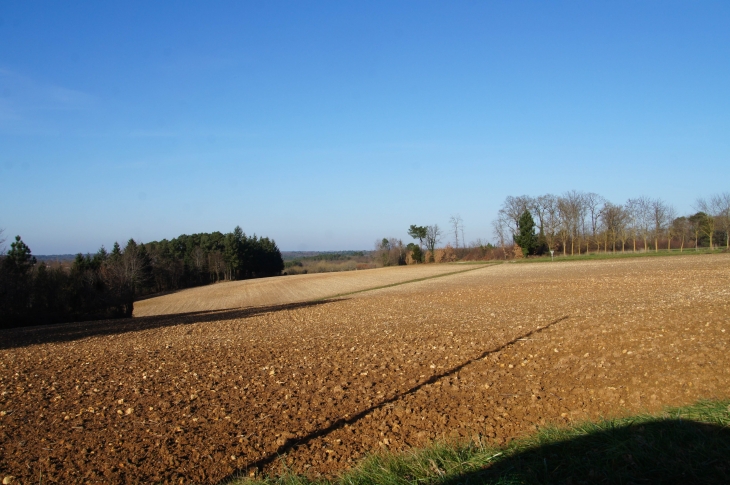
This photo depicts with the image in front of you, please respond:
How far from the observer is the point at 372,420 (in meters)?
6.72

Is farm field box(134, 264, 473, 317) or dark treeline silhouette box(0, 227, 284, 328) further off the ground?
dark treeline silhouette box(0, 227, 284, 328)

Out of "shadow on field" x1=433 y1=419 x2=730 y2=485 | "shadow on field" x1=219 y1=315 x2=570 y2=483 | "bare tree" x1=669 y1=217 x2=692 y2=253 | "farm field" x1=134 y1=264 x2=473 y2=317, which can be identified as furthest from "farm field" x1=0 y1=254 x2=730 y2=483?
"bare tree" x1=669 y1=217 x2=692 y2=253

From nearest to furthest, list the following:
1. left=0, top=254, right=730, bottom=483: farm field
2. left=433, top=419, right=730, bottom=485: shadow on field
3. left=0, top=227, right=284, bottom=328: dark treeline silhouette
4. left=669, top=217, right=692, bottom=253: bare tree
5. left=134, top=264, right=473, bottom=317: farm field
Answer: left=433, top=419, right=730, bottom=485: shadow on field, left=0, top=254, right=730, bottom=483: farm field, left=0, top=227, right=284, bottom=328: dark treeline silhouette, left=134, top=264, right=473, bottom=317: farm field, left=669, top=217, right=692, bottom=253: bare tree

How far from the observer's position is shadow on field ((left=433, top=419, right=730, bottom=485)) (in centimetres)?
399

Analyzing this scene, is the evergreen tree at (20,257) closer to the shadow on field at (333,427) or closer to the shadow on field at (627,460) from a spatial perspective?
the shadow on field at (333,427)

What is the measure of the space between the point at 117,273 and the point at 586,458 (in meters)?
52.6

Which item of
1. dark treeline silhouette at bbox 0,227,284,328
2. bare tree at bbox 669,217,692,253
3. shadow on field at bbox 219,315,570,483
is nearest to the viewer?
shadow on field at bbox 219,315,570,483

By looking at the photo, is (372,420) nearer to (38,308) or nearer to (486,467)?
(486,467)

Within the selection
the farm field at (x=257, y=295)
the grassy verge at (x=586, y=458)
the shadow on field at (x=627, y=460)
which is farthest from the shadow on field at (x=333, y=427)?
the farm field at (x=257, y=295)

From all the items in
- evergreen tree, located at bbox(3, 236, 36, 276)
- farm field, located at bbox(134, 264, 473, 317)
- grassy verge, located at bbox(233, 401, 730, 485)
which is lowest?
farm field, located at bbox(134, 264, 473, 317)

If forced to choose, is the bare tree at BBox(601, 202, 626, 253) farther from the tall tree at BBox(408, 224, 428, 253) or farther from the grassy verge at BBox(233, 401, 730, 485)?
the grassy verge at BBox(233, 401, 730, 485)

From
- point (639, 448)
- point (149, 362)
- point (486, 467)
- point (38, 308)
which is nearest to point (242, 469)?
point (486, 467)

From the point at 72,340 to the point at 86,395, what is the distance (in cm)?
1218

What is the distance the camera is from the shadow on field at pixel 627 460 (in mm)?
3990
